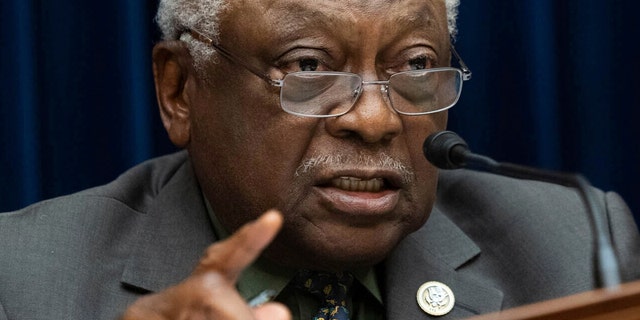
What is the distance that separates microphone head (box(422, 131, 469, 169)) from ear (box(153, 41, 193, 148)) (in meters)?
0.54

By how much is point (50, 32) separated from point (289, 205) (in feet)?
2.83

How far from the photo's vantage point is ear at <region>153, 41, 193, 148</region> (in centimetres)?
215

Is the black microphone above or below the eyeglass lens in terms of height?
below

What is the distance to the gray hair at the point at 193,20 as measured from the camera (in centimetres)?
202

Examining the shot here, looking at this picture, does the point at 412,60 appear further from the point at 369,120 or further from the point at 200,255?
the point at 200,255

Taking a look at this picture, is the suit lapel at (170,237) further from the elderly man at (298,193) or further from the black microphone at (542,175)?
the black microphone at (542,175)

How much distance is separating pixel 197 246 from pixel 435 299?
0.48 m

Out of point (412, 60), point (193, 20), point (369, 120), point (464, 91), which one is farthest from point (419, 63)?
point (464, 91)

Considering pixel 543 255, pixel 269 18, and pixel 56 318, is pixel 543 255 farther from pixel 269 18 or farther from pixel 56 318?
pixel 56 318

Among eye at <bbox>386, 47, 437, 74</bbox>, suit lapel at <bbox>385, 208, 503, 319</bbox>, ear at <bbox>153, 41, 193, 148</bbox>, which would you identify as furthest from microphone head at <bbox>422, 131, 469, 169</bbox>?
ear at <bbox>153, 41, 193, 148</bbox>

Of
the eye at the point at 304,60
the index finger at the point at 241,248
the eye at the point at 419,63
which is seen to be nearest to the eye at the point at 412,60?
the eye at the point at 419,63

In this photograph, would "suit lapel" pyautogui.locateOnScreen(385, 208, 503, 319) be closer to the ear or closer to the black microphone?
the black microphone

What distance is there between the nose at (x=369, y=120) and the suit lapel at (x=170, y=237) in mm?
394

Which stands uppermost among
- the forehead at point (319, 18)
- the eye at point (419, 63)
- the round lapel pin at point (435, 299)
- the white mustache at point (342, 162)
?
the forehead at point (319, 18)
